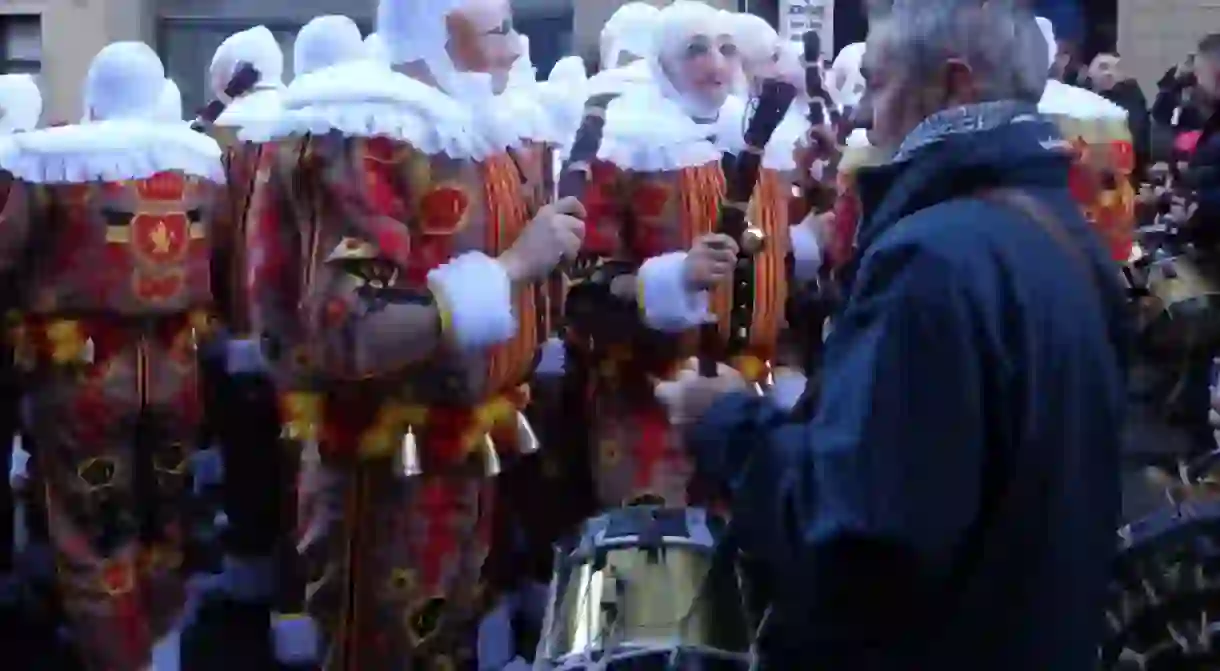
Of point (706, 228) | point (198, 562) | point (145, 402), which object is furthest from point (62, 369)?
point (706, 228)

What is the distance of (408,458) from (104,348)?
1.88 m

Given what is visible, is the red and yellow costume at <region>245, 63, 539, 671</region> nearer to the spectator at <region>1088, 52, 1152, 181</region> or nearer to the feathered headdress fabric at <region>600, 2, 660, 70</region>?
the feathered headdress fabric at <region>600, 2, 660, 70</region>

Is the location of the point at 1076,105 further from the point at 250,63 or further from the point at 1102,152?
the point at 250,63

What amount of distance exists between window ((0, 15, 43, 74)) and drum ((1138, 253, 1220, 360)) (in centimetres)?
1382

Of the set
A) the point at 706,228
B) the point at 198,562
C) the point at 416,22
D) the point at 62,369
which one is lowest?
the point at 198,562

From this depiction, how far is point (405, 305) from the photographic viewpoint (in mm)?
3467

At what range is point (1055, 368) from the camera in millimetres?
2293

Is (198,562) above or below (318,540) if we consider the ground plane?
below

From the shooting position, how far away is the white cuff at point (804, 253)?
18.1ft

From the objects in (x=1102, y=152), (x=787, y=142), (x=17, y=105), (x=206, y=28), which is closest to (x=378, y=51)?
(x=787, y=142)

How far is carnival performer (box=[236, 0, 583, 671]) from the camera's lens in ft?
11.6

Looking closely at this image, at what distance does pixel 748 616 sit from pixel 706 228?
227cm

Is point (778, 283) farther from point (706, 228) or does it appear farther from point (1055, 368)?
point (1055, 368)

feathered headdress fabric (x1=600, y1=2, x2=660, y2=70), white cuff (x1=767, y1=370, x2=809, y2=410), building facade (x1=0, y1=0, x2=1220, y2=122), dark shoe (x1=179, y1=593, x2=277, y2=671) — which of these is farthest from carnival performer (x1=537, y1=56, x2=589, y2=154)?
building facade (x1=0, y1=0, x2=1220, y2=122)
